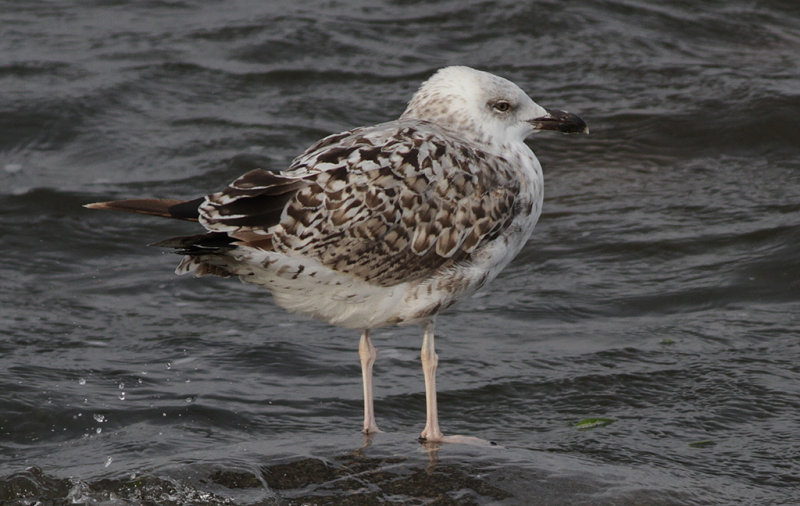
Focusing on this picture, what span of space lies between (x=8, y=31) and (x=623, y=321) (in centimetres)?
883

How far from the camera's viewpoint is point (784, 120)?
1240 cm

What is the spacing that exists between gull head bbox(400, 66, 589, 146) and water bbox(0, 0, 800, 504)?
1.71 metres

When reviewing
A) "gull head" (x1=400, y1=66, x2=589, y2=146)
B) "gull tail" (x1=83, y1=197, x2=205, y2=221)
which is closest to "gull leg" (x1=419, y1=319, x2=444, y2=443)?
"gull head" (x1=400, y1=66, x2=589, y2=146)

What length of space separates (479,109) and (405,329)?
8.29 feet

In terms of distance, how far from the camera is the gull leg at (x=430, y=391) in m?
6.68

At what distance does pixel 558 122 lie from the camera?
23.5 ft

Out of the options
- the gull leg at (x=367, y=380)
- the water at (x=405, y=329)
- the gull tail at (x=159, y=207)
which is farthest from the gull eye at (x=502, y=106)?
the gull tail at (x=159, y=207)

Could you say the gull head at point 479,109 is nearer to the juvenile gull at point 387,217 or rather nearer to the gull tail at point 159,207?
the juvenile gull at point 387,217

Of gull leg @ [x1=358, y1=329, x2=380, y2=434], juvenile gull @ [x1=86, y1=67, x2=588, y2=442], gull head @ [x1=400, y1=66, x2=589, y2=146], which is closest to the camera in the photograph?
juvenile gull @ [x1=86, y1=67, x2=588, y2=442]

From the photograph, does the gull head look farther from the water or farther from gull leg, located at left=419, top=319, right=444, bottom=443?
the water

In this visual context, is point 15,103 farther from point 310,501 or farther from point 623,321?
point 310,501

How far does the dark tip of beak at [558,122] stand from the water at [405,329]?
1662 millimetres

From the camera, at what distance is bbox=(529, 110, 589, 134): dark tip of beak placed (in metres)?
7.11

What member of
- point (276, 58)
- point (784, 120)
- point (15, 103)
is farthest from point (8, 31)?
point (784, 120)
